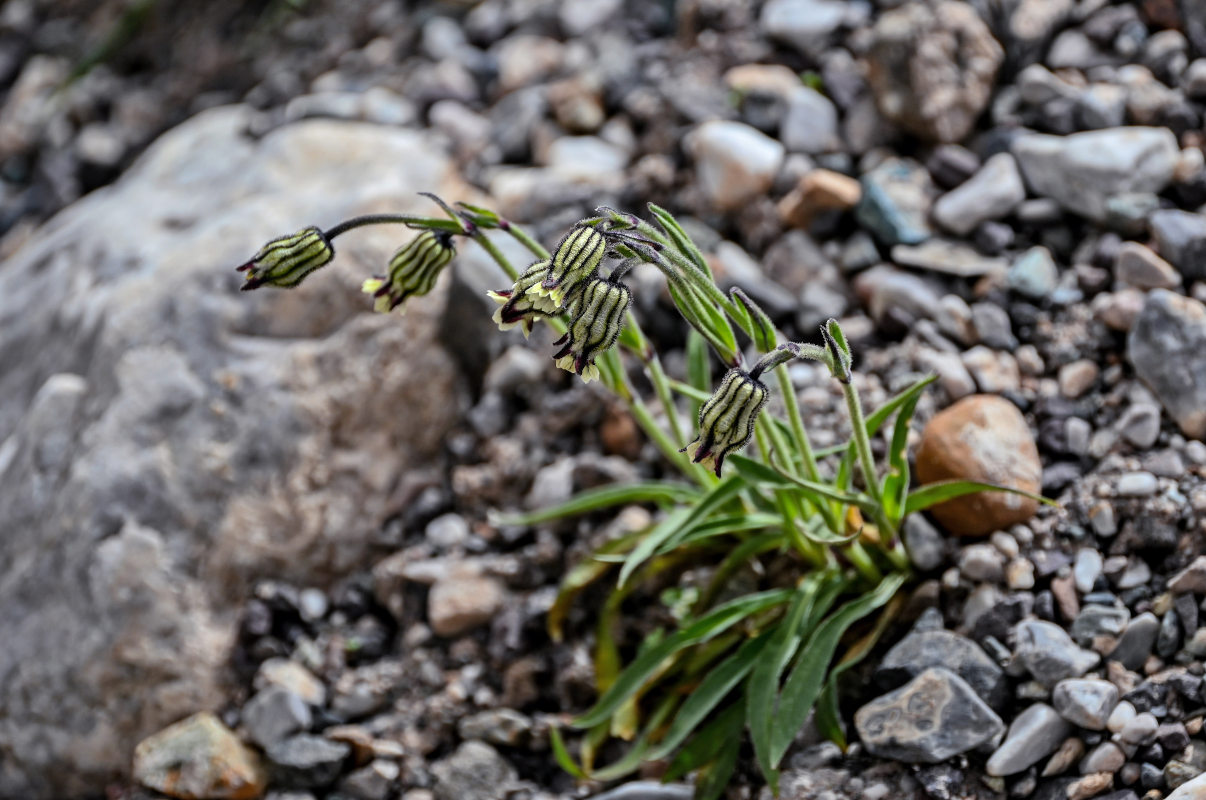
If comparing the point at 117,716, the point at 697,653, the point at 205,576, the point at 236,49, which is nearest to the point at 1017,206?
the point at 697,653

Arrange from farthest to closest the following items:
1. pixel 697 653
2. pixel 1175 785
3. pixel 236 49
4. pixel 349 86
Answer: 1. pixel 236 49
2. pixel 349 86
3. pixel 697 653
4. pixel 1175 785

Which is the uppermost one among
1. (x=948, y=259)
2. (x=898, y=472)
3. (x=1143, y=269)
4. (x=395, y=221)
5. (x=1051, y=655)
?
(x=395, y=221)

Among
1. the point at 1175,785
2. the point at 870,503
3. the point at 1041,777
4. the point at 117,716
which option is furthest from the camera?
the point at 117,716

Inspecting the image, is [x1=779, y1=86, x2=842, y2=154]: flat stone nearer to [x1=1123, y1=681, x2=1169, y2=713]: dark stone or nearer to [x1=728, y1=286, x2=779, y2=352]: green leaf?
[x1=728, y1=286, x2=779, y2=352]: green leaf

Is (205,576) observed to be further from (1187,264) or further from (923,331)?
(1187,264)

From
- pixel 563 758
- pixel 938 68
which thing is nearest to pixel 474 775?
pixel 563 758

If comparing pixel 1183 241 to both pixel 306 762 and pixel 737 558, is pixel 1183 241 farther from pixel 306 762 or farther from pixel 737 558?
pixel 306 762

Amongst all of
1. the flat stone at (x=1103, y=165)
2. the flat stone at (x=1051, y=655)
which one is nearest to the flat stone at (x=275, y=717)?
the flat stone at (x=1051, y=655)
